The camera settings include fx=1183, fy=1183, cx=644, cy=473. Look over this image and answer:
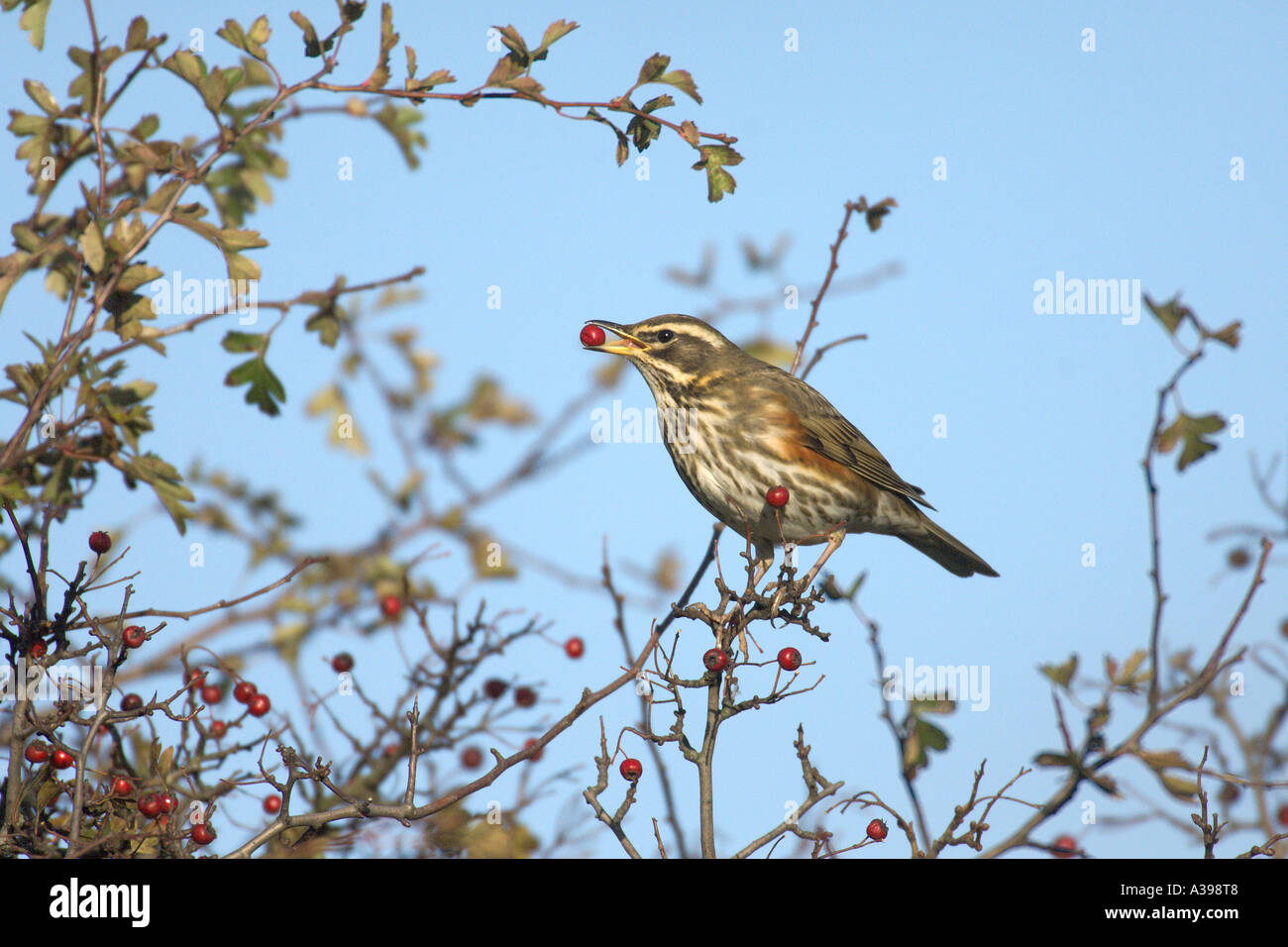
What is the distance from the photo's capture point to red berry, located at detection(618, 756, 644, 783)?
3.89 metres

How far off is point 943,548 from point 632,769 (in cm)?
452

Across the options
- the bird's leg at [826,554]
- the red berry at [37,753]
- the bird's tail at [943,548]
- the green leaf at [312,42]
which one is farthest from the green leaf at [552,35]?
the bird's tail at [943,548]

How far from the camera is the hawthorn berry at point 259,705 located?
450cm

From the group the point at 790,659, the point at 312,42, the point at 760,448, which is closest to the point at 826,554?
the point at 790,659

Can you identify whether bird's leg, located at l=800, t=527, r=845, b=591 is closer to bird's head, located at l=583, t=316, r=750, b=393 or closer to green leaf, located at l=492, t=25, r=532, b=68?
bird's head, located at l=583, t=316, r=750, b=393

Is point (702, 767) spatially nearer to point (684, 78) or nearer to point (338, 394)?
point (684, 78)

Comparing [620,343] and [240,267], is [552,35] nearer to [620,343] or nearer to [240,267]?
[240,267]

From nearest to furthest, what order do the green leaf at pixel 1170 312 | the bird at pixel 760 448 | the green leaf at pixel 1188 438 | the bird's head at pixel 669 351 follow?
the green leaf at pixel 1170 312, the green leaf at pixel 1188 438, the bird at pixel 760 448, the bird's head at pixel 669 351

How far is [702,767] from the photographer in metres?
3.52

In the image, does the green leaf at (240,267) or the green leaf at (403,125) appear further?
the green leaf at (403,125)

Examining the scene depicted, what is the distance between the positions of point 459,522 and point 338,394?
1.46 metres

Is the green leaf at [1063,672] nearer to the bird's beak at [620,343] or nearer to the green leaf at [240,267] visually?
the green leaf at [240,267]

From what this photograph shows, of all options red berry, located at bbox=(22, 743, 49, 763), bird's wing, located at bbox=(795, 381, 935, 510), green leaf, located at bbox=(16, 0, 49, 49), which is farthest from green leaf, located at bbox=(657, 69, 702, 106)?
bird's wing, located at bbox=(795, 381, 935, 510)
